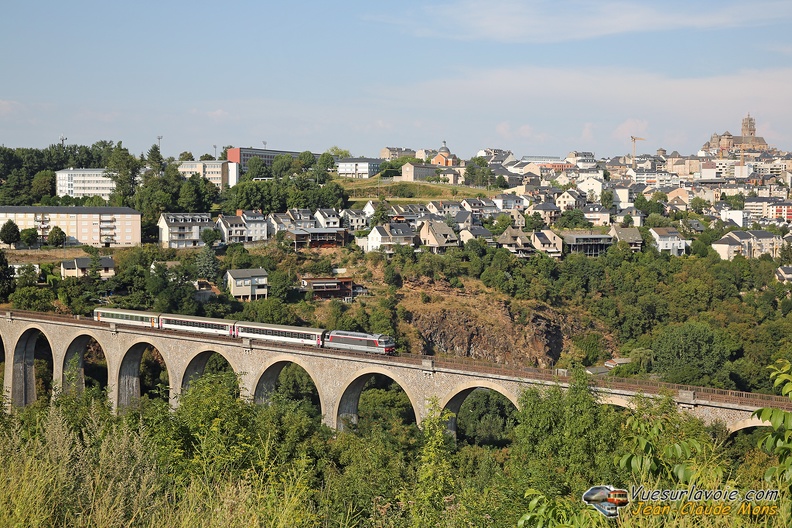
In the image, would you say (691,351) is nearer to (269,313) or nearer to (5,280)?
(269,313)

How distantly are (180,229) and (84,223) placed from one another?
740 cm

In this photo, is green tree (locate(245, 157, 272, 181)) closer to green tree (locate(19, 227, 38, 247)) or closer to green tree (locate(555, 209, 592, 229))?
green tree (locate(19, 227, 38, 247))

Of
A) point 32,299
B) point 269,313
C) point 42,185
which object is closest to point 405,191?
point 42,185

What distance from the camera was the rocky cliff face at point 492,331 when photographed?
54156mm

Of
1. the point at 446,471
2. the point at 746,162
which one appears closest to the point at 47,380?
the point at 446,471

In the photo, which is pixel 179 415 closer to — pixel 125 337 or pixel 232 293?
pixel 125 337

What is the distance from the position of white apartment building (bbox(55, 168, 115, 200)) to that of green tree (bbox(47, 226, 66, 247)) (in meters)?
19.9

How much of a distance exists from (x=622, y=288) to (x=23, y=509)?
5862 centimetres

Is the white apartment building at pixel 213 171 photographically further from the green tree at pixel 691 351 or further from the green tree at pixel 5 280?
the green tree at pixel 691 351

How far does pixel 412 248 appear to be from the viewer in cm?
6378

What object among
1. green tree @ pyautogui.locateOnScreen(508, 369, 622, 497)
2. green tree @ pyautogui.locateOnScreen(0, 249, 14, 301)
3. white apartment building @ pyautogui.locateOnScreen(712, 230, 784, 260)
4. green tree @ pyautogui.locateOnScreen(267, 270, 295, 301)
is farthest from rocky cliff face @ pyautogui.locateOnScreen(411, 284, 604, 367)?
green tree @ pyautogui.locateOnScreen(508, 369, 622, 497)

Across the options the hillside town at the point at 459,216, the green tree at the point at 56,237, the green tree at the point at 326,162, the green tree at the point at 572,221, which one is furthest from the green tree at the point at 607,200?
the green tree at the point at 56,237

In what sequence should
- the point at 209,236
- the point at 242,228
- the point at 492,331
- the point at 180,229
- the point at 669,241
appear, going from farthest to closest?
the point at 669,241 < the point at 242,228 < the point at 180,229 < the point at 209,236 < the point at 492,331

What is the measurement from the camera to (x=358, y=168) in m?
97.8
